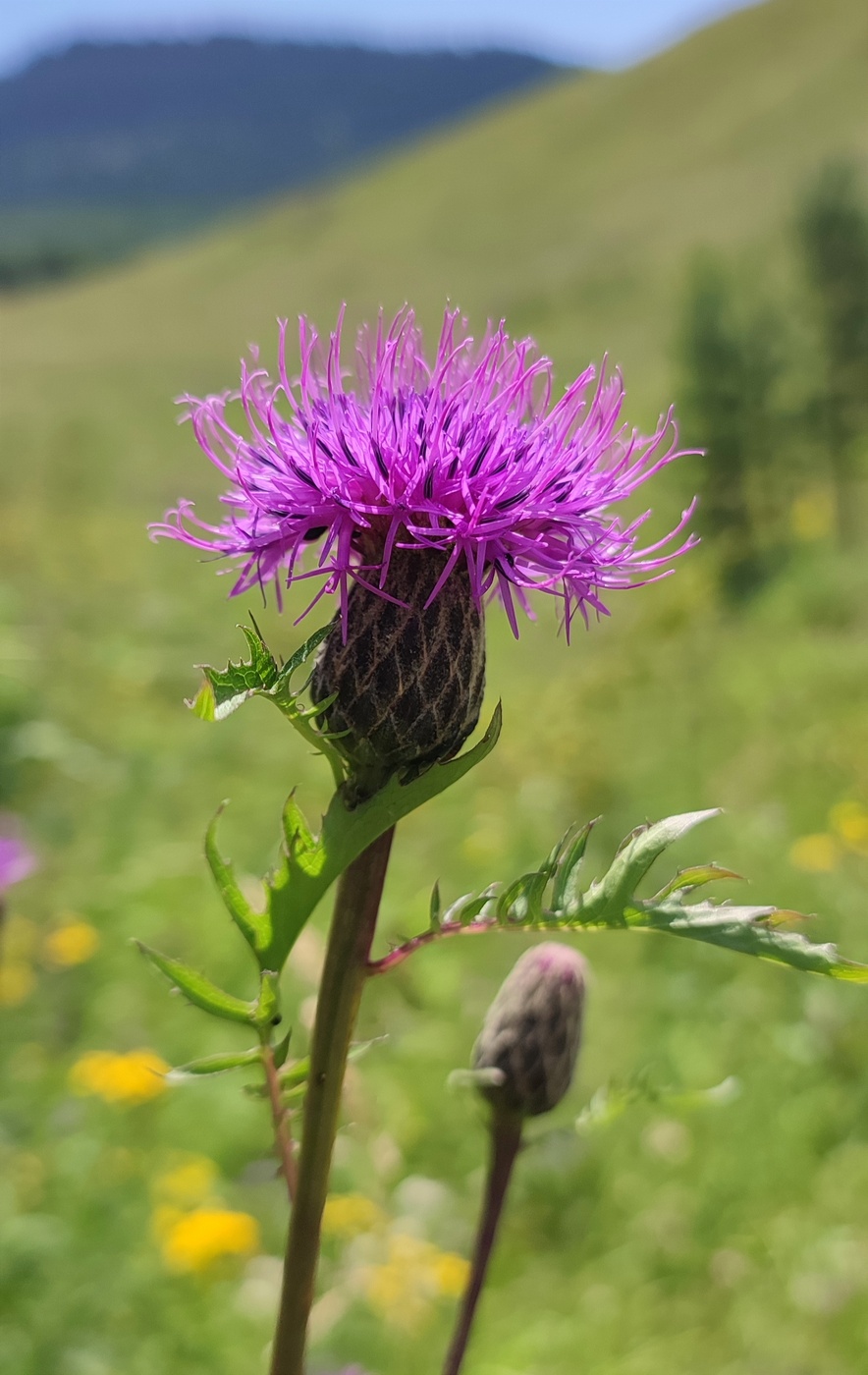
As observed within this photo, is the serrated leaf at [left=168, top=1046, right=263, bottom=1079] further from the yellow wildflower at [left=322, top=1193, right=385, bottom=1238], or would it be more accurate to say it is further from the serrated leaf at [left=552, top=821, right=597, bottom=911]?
the yellow wildflower at [left=322, top=1193, right=385, bottom=1238]

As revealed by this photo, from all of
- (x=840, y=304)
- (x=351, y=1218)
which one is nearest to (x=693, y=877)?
(x=351, y=1218)

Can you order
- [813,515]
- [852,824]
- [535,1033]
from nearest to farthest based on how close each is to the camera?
[535,1033] < [852,824] < [813,515]

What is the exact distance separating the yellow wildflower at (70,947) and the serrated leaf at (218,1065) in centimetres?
411

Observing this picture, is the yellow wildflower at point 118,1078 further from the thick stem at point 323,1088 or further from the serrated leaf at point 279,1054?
the serrated leaf at point 279,1054

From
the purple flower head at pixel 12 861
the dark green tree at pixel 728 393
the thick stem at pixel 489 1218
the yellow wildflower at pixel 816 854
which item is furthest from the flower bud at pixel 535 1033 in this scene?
the dark green tree at pixel 728 393

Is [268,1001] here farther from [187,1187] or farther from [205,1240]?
[187,1187]

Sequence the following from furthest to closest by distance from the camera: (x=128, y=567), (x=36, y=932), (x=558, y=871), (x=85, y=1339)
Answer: (x=128, y=567)
(x=36, y=932)
(x=85, y=1339)
(x=558, y=871)

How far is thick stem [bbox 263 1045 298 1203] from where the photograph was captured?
54.4 inches

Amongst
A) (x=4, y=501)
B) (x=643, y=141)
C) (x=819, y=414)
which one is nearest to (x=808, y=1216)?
(x=4, y=501)

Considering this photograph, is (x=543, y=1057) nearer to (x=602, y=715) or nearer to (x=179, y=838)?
(x=179, y=838)

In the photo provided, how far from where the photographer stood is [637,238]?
42.3m

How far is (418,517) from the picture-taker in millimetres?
1543

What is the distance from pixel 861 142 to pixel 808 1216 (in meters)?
46.3

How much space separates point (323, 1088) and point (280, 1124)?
0.10m
